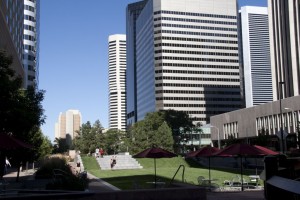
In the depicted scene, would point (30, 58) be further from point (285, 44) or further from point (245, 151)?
point (245, 151)

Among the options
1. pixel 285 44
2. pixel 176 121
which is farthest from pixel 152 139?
pixel 285 44

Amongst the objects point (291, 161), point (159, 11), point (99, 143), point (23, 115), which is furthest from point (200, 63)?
point (291, 161)

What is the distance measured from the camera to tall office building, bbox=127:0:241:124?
6919 inches

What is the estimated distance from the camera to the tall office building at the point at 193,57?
577ft

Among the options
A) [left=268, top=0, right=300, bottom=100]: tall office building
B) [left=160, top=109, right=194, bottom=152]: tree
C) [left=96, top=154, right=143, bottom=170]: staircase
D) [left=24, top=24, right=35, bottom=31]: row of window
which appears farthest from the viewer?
[left=24, top=24, right=35, bottom=31]: row of window

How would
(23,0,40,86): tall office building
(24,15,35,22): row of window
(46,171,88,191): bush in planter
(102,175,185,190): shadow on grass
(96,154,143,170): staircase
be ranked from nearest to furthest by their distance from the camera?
1. (46,171,88,191): bush in planter
2. (102,175,185,190): shadow on grass
3. (96,154,143,170): staircase
4. (23,0,40,86): tall office building
5. (24,15,35,22): row of window

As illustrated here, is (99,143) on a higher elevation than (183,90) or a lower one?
lower

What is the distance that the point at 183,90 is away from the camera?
580ft

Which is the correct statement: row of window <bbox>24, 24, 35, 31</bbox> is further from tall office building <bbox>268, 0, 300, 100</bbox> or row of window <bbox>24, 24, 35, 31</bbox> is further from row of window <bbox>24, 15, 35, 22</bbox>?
tall office building <bbox>268, 0, 300, 100</bbox>

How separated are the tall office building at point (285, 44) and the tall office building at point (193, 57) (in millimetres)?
62941

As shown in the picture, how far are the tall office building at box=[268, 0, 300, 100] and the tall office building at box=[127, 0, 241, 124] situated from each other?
206 ft

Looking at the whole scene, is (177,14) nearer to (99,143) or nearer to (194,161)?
(99,143)

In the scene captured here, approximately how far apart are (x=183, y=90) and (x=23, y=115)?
157679 mm

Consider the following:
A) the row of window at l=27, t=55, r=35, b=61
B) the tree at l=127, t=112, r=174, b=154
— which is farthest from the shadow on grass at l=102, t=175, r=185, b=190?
the row of window at l=27, t=55, r=35, b=61
